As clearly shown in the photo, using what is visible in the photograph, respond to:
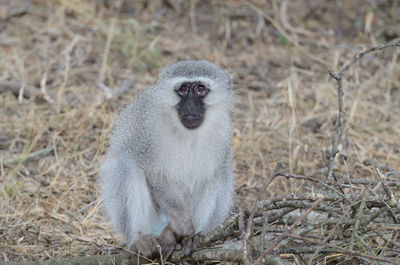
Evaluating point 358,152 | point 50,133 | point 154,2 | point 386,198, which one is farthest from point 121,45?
point 386,198

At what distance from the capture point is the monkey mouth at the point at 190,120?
3.82 meters

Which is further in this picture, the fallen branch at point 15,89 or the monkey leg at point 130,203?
the fallen branch at point 15,89

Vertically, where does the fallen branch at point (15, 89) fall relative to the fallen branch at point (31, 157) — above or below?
above

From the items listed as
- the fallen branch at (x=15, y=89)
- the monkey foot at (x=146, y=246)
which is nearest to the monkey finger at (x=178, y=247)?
the monkey foot at (x=146, y=246)

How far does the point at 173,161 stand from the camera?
12.9 feet

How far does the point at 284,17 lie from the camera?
27.0ft

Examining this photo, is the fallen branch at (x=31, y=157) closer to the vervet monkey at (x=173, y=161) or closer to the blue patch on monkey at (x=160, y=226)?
the vervet monkey at (x=173, y=161)

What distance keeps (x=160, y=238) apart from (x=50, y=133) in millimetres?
2378

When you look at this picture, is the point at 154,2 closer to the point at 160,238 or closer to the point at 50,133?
the point at 50,133

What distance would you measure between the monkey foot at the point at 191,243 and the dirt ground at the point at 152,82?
701 mm

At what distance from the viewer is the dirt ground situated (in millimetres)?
4812

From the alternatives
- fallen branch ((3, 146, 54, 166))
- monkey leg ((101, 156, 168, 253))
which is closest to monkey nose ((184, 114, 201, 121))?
monkey leg ((101, 156, 168, 253))

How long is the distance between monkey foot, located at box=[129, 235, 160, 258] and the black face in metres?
0.79

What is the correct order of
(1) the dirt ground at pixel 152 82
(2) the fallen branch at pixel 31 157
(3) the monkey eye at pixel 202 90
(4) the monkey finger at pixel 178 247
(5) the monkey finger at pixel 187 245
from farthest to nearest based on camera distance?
1. (2) the fallen branch at pixel 31 157
2. (1) the dirt ground at pixel 152 82
3. (3) the monkey eye at pixel 202 90
4. (4) the monkey finger at pixel 178 247
5. (5) the monkey finger at pixel 187 245
